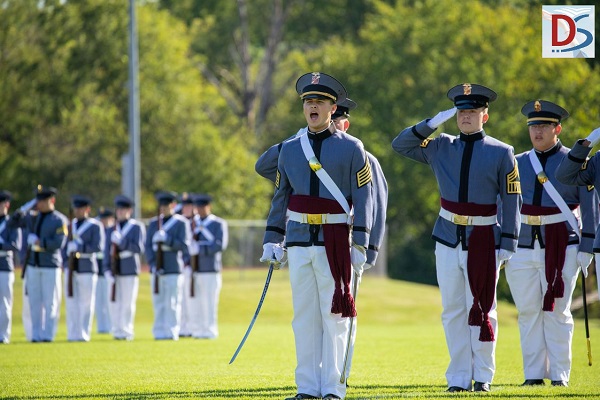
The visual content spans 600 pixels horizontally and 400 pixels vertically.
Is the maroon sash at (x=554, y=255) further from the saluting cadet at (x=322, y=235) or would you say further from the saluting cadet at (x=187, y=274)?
the saluting cadet at (x=187, y=274)

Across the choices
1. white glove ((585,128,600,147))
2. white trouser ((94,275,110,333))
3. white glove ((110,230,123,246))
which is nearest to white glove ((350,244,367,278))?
white glove ((585,128,600,147))

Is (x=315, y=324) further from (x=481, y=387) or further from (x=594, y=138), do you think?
(x=594, y=138)

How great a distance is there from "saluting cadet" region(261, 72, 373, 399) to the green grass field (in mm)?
686

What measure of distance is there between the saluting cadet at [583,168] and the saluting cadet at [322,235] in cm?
190

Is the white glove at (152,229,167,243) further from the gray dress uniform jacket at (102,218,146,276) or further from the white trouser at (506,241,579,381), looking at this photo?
the white trouser at (506,241,579,381)

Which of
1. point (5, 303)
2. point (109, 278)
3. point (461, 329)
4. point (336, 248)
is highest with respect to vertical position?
point (336, 248)

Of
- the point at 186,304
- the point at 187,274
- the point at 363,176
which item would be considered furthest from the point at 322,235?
the point at 187,274

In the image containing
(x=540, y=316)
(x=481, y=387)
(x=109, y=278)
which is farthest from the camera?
(x=109, y=278)

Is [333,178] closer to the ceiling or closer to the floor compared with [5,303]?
closer to the ceiling

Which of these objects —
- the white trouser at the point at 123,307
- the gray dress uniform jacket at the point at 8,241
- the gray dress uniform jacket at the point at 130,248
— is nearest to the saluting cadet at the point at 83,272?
the white trouser at the point at 123,307

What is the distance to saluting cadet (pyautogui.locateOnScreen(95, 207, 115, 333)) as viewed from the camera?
22.6 meters

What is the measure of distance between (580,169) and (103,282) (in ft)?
46.8

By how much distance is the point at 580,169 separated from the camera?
1097 centimetres

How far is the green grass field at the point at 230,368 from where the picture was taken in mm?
11133
